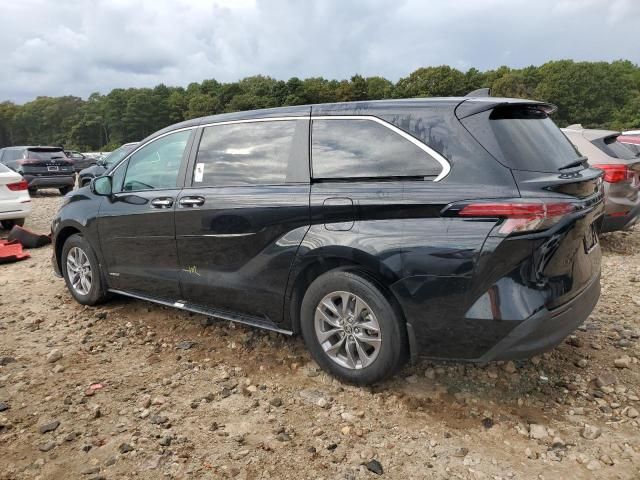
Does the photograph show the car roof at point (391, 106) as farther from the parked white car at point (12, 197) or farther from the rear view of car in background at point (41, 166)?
the rear view of car in background at point (41, 166)

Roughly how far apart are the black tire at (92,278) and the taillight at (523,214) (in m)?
3.60

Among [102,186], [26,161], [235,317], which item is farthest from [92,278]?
[26,161]

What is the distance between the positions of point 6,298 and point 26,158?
11.6 m

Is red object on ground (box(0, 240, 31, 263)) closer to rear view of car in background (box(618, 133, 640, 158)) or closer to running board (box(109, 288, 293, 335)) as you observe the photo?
running board (box(109, 288, 293, 335))

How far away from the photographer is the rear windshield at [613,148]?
6.06 m

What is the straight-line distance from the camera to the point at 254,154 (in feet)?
11.5

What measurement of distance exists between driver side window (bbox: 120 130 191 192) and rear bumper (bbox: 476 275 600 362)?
8.77 ft

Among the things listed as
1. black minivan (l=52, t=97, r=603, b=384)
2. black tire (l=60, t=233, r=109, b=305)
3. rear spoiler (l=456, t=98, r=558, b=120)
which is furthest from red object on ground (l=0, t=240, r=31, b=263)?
rear spoiler (l=456, t=98, r=558, b=120)

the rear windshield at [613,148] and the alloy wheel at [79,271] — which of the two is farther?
the rear windshield at [613,148]

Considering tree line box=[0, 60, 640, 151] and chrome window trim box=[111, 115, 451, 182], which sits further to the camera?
tree line box=[0, 60, 640, 151]

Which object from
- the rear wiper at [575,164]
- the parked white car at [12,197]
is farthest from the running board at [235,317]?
the parked white car at [12,197]

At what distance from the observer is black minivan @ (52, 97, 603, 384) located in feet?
8.31

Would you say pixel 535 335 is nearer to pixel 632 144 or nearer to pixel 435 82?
pixel 632 144

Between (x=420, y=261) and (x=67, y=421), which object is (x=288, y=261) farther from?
(x=67, y=421)
